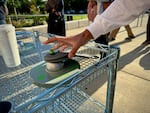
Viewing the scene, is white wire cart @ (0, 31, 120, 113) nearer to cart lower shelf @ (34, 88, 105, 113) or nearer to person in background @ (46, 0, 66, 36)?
cart lower shelf @ (34, 88, 105, 113)

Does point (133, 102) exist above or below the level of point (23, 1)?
below

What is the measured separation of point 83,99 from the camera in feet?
4.21

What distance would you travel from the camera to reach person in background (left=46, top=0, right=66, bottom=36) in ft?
7.88

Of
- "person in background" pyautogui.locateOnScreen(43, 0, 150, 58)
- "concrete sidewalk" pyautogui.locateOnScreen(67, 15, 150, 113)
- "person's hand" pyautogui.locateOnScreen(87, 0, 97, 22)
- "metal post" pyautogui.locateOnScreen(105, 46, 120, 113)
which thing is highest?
"person's hand" pyautogui.locateOnScreen(87, 0, 97, 22)

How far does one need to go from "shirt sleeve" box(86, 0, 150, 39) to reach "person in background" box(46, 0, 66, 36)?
199 centimetres

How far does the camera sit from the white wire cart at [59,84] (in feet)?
1.48

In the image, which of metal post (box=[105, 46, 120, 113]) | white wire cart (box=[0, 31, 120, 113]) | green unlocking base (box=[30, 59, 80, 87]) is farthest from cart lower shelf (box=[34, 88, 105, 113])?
green unlocking base (box=[30, 59, 80, 87])

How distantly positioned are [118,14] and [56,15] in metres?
2.06

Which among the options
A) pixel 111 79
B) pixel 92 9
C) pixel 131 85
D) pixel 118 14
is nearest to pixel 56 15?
pixel 92 9

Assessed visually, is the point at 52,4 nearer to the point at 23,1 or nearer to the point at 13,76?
the point at 13,76

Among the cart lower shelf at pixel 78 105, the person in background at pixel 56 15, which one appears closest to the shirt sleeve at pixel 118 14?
the cart lower shelf at pixel 78 105

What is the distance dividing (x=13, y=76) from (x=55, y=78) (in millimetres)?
337

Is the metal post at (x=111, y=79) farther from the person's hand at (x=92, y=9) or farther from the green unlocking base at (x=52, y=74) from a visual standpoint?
the person's hand at (x=92, y=9)

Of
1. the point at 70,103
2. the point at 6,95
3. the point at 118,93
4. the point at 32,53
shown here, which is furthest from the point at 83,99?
the point at 6,95
